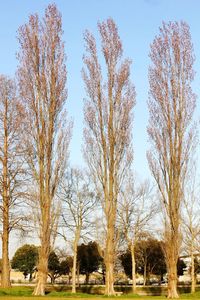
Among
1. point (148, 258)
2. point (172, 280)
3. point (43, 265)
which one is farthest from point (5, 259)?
point (148, 258)

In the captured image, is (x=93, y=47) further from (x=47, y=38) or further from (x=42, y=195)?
(x=42, y=195)

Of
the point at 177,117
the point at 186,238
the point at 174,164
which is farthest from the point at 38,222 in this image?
the point at 186,238

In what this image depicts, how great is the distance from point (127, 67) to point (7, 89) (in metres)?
7.22

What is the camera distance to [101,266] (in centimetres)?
4988

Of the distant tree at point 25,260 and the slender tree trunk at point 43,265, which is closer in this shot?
the slender tree trunk at point 43,265

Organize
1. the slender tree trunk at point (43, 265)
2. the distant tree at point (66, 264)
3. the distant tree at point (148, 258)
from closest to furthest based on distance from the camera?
the slender tree trunk at point (43, 265), the distant tree at point (148, 258), the distant tree at point (66, 264)

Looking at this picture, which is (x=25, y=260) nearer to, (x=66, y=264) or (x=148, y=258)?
(x=66, y=264)

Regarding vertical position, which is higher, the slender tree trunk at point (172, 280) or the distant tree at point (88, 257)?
the distant tree at point (88, 257)

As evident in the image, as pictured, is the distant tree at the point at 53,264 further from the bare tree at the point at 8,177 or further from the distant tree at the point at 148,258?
the bare tree at the point at 8,177

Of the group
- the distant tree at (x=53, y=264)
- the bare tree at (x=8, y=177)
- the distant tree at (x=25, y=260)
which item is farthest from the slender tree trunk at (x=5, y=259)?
the distant tree at (x=25, y=260)

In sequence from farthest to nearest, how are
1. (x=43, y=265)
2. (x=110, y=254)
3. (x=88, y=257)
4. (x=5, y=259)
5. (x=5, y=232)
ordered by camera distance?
(x=88, y=257) → (x=5, y=232) → (x=5, y=259) → (x=110, y=254) → (x=43, y=265)

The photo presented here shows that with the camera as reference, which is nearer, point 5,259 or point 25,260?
point 5,259

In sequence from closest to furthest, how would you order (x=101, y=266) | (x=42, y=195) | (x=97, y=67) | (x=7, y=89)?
1. (x=42, y=195)
2. (x=97, y=67)
3. (x=7, y=89)
4. (x=101, y=266)

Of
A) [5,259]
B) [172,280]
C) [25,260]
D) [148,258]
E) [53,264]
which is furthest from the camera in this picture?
[25,260]
